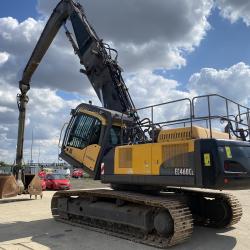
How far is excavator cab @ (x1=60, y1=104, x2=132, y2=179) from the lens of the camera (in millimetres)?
10672

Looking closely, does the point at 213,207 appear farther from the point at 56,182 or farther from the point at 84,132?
the point at 56,182

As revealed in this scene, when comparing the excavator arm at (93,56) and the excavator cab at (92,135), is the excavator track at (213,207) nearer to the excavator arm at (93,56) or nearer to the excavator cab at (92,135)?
the excavator cab at (92,135)

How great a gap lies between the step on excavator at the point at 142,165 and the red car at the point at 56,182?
14498 mm

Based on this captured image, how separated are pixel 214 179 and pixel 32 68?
11.4m

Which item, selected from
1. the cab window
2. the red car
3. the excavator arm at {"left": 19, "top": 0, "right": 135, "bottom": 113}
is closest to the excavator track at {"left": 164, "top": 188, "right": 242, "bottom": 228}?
the cab window

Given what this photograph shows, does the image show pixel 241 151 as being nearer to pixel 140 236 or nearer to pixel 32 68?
pixel 140 236

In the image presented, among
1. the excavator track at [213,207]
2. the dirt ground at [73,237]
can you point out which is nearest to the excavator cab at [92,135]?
the dirt ground at [73,237]

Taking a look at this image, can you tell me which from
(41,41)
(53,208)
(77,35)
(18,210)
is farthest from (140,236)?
(41,41)

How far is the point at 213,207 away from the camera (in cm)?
1077

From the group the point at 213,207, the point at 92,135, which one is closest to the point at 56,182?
the point at 92,135

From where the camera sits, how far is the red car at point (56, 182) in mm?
26531

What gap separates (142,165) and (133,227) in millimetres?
1533

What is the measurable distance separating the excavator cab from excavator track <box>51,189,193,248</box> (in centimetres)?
91

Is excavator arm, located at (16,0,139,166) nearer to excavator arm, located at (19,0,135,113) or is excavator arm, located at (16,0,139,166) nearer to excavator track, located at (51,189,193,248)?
excavator arm, located at (19,0,135,113)
